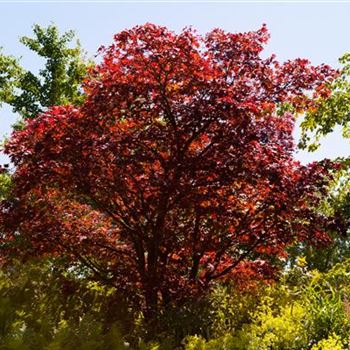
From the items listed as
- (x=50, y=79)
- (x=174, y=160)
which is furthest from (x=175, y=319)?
(x=50, y=79)

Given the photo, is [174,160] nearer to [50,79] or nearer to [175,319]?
[175,319]

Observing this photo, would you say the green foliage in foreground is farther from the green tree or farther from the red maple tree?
the green tree

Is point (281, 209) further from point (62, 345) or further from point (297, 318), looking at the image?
point (62, 345)

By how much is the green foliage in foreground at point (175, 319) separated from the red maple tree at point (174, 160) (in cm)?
52

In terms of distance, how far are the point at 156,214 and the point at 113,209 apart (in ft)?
2.21

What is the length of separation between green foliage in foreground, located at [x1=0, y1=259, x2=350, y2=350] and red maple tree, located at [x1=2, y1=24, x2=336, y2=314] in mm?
517

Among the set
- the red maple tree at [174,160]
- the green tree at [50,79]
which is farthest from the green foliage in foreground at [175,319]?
the green tree at [50,79]

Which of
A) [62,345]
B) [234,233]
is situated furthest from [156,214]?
[62,345]

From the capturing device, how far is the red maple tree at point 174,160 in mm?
7320

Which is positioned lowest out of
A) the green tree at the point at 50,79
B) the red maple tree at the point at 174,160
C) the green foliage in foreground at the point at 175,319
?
the green foliage in foreground at the point at 175,319

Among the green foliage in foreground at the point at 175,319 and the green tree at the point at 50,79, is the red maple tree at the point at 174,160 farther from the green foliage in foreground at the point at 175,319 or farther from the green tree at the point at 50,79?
the green tree at the point at 50,79

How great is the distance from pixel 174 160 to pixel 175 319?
87.0 inches

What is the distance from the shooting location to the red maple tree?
7320mm

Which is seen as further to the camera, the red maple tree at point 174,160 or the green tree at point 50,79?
the green tree at point 50,79
